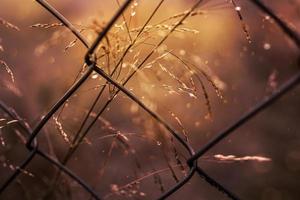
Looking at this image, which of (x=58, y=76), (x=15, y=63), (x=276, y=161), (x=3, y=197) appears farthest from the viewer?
(x=15, y=63)

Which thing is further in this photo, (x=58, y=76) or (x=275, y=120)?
(x=58, y=76)

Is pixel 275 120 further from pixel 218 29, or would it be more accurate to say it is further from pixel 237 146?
pixel 218 29

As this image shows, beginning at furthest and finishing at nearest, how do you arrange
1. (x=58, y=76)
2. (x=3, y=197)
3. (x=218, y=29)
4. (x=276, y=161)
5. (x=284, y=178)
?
(x=218, y=29) < (x=58, y=76) < (x=276, y=161) < (x=284, y=178) < (x=3, y=197)

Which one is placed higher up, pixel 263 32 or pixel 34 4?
pixel 34 4

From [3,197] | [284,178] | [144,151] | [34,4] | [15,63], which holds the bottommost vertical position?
[284,178]

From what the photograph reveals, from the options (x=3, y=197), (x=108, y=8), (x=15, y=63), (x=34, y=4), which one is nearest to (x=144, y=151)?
(x=3, y=197)

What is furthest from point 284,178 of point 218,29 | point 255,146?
point 218,29

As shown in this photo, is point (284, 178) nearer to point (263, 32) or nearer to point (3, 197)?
point (3, 197)

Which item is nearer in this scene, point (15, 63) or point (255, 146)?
point (255, 146)

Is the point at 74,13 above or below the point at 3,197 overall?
above
